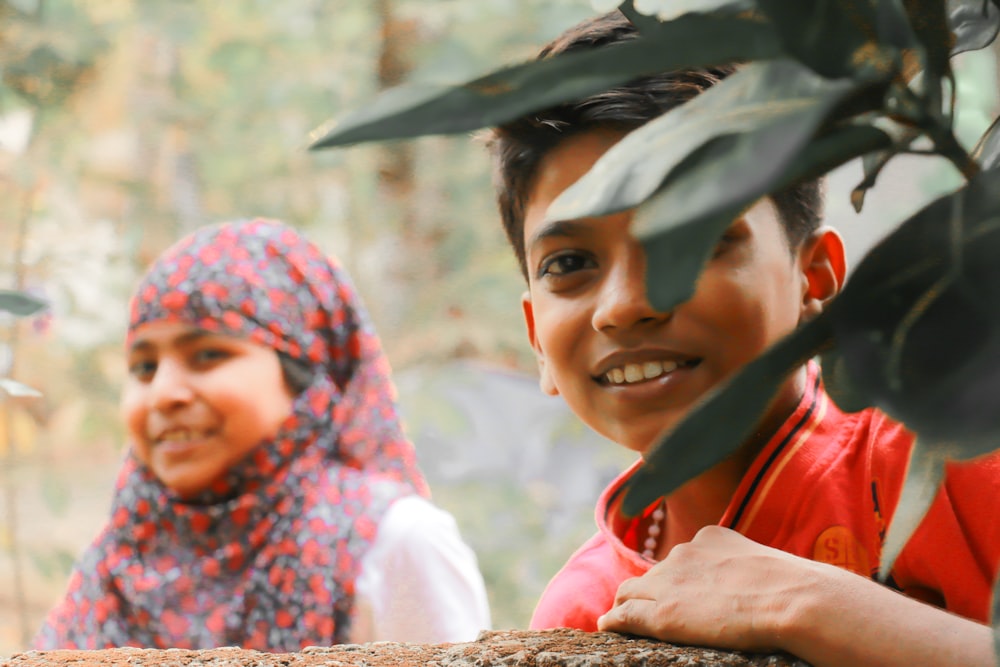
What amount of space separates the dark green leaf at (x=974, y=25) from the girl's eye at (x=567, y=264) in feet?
0.85

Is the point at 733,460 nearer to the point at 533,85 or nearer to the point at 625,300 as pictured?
the point at 625,300

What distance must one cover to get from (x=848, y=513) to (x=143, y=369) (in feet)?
3.24

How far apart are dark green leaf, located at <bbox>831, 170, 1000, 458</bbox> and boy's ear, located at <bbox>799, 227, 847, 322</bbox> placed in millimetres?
369

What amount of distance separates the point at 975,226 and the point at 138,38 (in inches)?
101

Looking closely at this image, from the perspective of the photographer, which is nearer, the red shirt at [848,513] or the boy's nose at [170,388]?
the red shirt at [848,513]

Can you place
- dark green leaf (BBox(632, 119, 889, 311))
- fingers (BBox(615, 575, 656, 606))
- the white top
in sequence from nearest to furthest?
dark green leaf (BBox(632, 119, 889, 311)) < fingers (BBox(615, 575, 656, 606)) < the white top

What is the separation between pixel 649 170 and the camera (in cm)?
27

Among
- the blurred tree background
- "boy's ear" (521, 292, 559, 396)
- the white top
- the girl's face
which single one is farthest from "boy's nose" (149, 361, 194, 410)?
the blurred tree background

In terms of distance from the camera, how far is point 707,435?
312mm

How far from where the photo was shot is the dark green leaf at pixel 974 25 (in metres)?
0.41

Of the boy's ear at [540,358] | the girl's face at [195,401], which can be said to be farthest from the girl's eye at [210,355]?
the boy's ear at [540,358]

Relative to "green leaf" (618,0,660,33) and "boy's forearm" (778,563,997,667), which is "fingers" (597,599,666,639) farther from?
"green leaf" (618,0,660,33)

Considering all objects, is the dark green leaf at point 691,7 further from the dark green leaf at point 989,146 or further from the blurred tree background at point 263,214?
the blurred tree background at point 263,214

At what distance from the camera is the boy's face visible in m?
0.59
